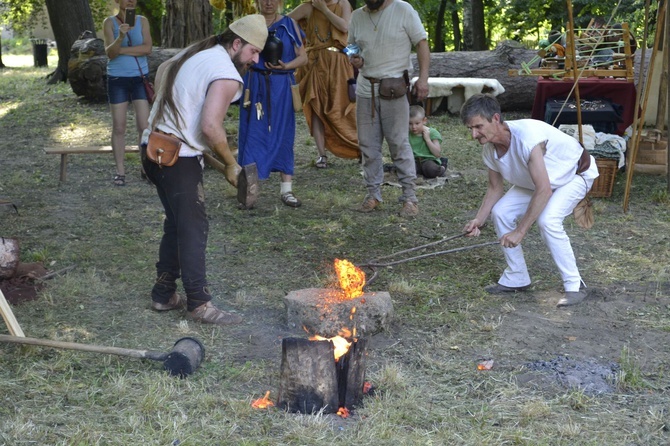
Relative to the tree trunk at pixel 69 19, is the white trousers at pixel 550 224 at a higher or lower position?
lower

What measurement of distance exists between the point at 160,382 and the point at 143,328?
87 centimetres

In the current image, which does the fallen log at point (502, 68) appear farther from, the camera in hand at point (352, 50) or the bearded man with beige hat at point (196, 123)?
the bearded man with beige hat at point (196, 123)

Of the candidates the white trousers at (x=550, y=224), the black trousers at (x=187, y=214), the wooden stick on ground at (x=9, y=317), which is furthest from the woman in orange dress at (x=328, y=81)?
the wooden stick on ground at (x=9, y=317)

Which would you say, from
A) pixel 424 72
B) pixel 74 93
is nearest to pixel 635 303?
pixel 424 72

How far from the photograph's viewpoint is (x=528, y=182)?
5.34m

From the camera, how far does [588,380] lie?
4.22 meters

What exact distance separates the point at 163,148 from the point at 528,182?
2309mm

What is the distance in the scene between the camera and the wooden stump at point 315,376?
12.8ft

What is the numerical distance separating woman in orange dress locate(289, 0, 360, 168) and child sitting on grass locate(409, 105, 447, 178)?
26.0 inches

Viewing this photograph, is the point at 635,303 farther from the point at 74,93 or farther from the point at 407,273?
the point at 74,93

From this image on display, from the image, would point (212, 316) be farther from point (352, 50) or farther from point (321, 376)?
point (352, 50)

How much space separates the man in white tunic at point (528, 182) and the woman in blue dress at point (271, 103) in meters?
2.69

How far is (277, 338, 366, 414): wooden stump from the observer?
153 inches

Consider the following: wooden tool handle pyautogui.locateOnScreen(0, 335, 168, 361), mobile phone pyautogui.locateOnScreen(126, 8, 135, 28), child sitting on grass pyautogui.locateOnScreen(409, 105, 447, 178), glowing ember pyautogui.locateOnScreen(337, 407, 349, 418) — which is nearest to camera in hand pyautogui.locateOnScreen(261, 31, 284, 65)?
mobile phone pyautogui.locateOnScreen(126, 8, 135, 28)
